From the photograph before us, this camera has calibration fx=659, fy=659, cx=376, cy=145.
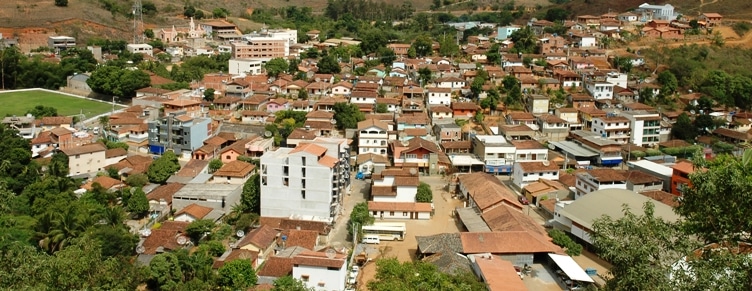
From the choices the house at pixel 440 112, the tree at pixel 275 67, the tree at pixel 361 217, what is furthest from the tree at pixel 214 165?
the tree at pixel 275 67

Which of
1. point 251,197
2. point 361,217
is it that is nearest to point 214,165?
point 251,197

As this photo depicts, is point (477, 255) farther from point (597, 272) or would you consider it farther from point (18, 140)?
point (18, 140)

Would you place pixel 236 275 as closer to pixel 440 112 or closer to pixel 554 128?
pixel 440 112

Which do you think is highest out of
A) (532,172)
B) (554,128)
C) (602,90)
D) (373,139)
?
(602,90)

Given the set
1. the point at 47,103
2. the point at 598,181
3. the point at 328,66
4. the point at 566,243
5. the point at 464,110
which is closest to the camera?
the point at 566,243

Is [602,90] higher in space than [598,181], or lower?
higher

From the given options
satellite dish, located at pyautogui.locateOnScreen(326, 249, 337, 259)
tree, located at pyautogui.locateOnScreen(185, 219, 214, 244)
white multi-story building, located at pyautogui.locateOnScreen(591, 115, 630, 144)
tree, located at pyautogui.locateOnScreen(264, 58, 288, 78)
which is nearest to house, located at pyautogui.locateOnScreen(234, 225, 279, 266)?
tree, located at pyautogui.locateOnScreen(185, 219, 214, 244)

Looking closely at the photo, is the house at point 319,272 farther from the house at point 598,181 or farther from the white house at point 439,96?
the white house at point 439,96
